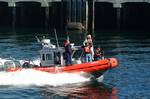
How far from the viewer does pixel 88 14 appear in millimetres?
78188

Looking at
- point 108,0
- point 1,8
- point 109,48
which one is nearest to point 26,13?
point 1,8

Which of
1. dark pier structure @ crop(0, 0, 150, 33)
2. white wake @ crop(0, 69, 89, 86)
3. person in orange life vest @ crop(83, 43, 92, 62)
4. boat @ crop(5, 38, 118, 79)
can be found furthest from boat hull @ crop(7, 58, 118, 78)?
dark pier structure @ crop(0, 0, 150, 33)

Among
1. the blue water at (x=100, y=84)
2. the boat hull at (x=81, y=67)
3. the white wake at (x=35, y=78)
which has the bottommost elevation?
the blue water at (x=100, y=84)

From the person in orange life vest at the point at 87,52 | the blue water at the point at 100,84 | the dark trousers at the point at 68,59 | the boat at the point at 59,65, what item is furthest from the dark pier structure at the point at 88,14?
the dark trousers at the point at 68,59

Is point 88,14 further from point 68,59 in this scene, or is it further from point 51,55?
point 68,59

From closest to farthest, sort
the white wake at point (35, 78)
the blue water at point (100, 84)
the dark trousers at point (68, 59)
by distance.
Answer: the blue water at point (100, 84) < the dark trousers at point (68, 59) < the white wake at point (35, 78)

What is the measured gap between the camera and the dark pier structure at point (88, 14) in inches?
2940

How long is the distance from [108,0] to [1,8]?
821 inches

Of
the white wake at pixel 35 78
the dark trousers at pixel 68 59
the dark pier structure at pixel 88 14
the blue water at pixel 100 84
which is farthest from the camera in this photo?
the dark pier structure at pixel 88 14

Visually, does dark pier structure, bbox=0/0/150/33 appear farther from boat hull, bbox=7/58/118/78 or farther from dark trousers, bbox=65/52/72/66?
dark trousers, bbox=65/52/72/66

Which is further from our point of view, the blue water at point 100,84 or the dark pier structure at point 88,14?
the dark pier structure at point 88,14

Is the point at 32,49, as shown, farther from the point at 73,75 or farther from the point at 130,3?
the point at 130,3

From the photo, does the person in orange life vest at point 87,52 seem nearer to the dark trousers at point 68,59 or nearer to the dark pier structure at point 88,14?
the dark trousers at point 68,59

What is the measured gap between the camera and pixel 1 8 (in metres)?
87.1
